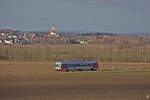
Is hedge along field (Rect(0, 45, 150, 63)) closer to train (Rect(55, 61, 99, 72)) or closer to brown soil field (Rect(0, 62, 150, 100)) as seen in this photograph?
train (Rect(55, 61, 99, 72))

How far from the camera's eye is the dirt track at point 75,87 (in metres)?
32.4

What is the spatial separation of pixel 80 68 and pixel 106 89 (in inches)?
803

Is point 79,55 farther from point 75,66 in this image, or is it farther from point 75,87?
point 75,87

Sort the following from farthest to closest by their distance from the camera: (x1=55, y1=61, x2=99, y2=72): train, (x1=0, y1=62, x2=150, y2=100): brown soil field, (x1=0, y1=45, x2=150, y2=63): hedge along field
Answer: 1. (x1=0, y1=45, x2=150, y2=63): hedge along field
2. (x1=55, y1=61, x2=99, y2=72): train
3. (x1=0, y1=62, x2=150, y2=100): brown soil field

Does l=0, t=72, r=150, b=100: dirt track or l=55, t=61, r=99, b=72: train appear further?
l=55, t=61, r=99, b=72: train

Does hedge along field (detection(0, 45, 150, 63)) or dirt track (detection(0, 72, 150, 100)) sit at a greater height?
dirt track (detection(0, 72, 150, 100))

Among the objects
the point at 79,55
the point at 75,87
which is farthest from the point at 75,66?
the point at 79,55

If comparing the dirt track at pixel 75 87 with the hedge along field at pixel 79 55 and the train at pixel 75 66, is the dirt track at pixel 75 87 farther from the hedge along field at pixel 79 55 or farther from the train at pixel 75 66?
the hedge along field at pixel 79 55

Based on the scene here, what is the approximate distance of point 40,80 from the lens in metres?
44.8

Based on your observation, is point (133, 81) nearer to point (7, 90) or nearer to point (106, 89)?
point (106, 89)

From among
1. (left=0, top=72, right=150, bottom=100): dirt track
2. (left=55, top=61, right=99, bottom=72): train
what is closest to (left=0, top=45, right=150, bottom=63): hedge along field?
(left=55, top=61, right=99, bottom=72): train

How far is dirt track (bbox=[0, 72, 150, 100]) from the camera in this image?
106 ft

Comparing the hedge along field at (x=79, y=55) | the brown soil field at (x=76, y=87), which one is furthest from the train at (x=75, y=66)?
the hedge along field at (x=79, y=55)

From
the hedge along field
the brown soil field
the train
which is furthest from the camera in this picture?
the hedge along field
